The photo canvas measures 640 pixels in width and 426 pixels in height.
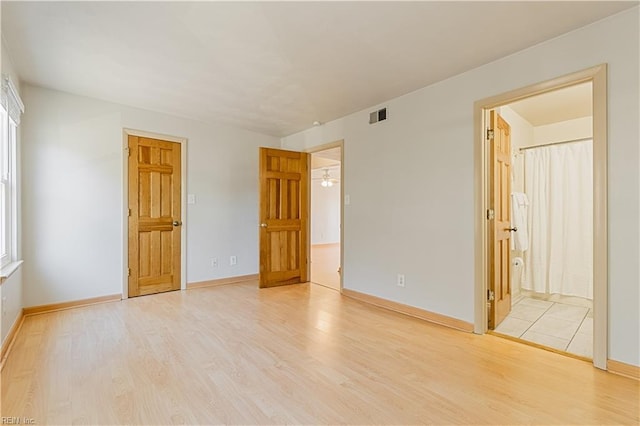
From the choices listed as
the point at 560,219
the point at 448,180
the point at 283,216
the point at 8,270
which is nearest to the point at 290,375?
the point at 448,180

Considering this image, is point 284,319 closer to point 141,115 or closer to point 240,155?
point 240,155

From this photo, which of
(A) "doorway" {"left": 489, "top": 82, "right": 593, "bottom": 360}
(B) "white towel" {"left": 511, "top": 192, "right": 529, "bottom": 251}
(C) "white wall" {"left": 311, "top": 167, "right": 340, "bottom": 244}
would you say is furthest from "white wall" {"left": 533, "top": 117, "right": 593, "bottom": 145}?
(C) "white wall" {"left": 311, "top": 167, "right": 340, "bottom": 244}

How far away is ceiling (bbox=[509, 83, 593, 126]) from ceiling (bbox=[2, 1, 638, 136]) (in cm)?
115

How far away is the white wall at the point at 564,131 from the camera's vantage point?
159 inches

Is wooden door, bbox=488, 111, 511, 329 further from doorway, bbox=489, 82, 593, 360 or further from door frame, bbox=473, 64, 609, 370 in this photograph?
door frame, bbox=473, 64, 609, 370

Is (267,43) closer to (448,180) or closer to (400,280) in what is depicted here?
(448,180)

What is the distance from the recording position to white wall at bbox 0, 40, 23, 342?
237 cm

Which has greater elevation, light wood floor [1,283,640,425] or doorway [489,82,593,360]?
doorway [489,82,593,360]

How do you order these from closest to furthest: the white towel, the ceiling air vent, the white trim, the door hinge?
1. the white trim
2. the door hinge
3. the ceiling air vent
4. the white towel

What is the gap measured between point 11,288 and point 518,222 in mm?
5125

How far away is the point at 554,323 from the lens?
Answer: 3.03 m

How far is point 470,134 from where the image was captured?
2811 millimetres

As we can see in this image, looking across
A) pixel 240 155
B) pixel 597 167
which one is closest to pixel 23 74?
pixel 240 155

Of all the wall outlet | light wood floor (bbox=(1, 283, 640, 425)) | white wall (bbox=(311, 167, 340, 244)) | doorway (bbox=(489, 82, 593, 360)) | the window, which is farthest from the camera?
white wall (bbox=(311, 167, 340, 244))
